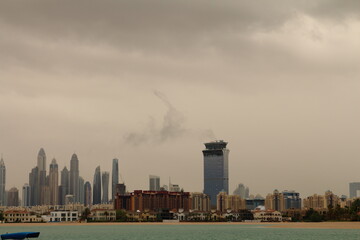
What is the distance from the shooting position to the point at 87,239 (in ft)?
487

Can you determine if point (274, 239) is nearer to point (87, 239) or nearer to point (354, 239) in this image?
point (354, 239)

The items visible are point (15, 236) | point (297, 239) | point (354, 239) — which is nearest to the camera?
point (15, 236)

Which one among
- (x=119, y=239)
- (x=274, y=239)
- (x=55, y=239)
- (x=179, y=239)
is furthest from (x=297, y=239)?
(x=55, y=239)

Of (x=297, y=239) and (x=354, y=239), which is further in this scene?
(x=297, y=239)

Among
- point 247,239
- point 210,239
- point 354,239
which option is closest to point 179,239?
point 210,239

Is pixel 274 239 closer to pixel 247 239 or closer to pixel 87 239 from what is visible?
pixel 247 239

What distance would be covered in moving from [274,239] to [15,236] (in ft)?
202

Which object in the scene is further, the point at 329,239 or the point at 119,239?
the point at 119,239

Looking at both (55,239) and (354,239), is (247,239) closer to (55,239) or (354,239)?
(354,239)

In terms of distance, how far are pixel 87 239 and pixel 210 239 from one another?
1187 inches

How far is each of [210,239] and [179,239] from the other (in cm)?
741

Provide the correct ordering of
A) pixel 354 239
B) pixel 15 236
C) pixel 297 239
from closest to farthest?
pixel 15 236
pixel 354 239
pixel 297 239

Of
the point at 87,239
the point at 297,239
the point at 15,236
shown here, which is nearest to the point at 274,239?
the point at 297,239

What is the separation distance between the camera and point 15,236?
361 ft
